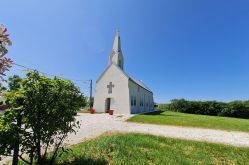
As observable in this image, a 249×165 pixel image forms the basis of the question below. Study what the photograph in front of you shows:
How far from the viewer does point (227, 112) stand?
39969mm

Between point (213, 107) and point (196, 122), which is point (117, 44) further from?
point (213, 107)

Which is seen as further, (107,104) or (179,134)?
(107,104)

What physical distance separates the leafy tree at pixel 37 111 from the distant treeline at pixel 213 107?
44308 mm

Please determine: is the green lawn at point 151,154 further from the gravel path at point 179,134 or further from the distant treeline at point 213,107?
the distant treeline at point 213,107

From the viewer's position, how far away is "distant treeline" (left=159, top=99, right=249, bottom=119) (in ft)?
127

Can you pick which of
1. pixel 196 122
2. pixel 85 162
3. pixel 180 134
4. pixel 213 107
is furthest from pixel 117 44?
pixel 85 162

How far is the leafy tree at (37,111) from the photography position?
3.18 metres

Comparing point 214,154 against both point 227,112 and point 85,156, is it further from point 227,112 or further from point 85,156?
point 227,112

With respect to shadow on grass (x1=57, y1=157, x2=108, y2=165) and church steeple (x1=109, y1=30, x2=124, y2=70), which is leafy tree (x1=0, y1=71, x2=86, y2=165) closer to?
shadow on grass (x1=57, y1=157, x2=108, y2=165)

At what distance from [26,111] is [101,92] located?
25.3 m

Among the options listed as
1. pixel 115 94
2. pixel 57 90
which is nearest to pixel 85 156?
pixel 57 90

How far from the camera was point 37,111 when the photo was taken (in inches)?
137

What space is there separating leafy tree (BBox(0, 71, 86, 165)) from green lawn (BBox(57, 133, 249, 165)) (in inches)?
47.1

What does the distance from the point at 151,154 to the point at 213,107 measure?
42.6m
